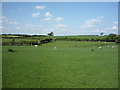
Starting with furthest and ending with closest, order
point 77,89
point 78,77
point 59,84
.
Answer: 1. point 78,77
2. point 59,84
3. point 77,89

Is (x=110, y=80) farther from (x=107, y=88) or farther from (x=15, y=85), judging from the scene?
(x=15, y=85)

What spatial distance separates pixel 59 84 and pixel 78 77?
2.38 metres

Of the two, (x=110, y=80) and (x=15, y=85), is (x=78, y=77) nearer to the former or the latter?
(x=110, y=80)

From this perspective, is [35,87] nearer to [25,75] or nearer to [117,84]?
[25,75]

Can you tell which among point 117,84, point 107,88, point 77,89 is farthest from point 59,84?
point 117,84

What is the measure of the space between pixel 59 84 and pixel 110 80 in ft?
13.2

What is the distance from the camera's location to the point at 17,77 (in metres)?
12.7

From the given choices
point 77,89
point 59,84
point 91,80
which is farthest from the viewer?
point 91,80

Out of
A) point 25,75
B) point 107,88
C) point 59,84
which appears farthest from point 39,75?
point 107,88

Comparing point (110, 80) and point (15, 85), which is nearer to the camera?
point (15, 85)

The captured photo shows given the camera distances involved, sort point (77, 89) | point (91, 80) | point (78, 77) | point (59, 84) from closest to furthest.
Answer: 1. point (77, 89)
2. point (59, 84)
3. point (91, 80)
4. point (78, 77)

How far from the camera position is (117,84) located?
36.9 ft

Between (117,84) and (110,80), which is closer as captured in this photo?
(117,84)

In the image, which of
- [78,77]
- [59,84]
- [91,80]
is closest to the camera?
[59,84]
